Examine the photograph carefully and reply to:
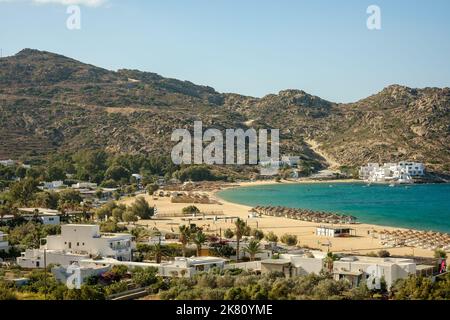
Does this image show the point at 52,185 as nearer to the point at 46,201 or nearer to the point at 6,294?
the point at 46,201

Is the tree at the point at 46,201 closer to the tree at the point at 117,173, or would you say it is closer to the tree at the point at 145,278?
the tree at the point at 117,173

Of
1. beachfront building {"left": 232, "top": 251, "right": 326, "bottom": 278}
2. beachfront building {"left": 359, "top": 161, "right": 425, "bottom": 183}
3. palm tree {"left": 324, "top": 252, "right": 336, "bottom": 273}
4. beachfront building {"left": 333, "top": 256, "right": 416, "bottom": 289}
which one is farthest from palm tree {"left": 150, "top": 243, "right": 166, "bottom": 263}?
beachfront building {"left": 359, "top": 161, "right": 425, "bottom": 183}

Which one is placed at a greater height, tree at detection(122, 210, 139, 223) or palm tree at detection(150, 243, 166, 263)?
palm tree at detection(150, 243, 166, 263)

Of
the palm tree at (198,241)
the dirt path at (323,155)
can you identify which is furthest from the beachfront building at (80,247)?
the dirt path at (323,155)

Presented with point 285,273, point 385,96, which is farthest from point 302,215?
point 385,96

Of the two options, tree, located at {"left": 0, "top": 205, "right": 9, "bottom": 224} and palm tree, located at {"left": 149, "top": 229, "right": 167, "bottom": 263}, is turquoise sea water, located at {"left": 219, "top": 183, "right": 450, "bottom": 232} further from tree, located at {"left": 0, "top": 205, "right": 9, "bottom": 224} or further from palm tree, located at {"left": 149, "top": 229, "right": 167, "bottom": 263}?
tree, located at {"left": 0, "top": 205, "right": 9, "bottom": 224}
